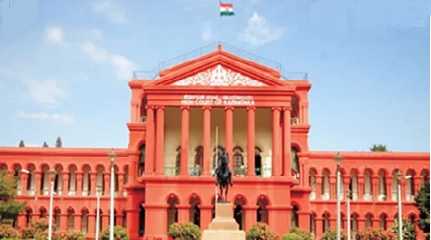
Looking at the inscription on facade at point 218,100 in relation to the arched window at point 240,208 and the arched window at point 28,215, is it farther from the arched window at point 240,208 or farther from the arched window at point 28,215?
the arched window at point 28,215

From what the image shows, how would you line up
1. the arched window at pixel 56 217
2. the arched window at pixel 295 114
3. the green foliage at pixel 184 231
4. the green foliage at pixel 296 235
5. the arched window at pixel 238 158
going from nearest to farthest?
1. the green foliage at pixel 296 235
2. the green foliage at pixel 184 231
3. the arched window at pixel 238 158
4. the arched window at pixel 56 217
5. the arched window at pixel 295 114

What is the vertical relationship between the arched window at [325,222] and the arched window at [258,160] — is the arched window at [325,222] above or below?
below

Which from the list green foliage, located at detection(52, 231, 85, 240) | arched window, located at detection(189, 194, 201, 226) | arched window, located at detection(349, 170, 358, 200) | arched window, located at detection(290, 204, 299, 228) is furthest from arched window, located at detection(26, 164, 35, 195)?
arched window, located at detection(349, 170, 358, 200)

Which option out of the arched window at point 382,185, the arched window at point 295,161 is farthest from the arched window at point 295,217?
the arched window at point 382,185

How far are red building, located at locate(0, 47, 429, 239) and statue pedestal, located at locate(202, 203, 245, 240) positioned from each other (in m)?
18.5

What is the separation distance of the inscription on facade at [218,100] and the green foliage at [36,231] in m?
16.4

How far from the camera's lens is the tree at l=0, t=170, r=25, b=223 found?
5628 centimetres

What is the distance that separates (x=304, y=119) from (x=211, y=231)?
34168 millimetres

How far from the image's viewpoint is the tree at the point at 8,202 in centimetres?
5628

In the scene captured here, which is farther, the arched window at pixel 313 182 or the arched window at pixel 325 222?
the arched window at pixel 313 182

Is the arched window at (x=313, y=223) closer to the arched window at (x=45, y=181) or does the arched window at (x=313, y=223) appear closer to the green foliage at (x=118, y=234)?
the green foliage at (x=118, y=234)

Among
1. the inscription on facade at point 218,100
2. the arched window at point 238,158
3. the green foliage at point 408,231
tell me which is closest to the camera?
the green foliage at point 408,231

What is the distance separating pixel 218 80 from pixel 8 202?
71.1ft

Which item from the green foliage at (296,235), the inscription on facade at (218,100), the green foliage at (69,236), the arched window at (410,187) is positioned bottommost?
the green foliage at (69,236)
